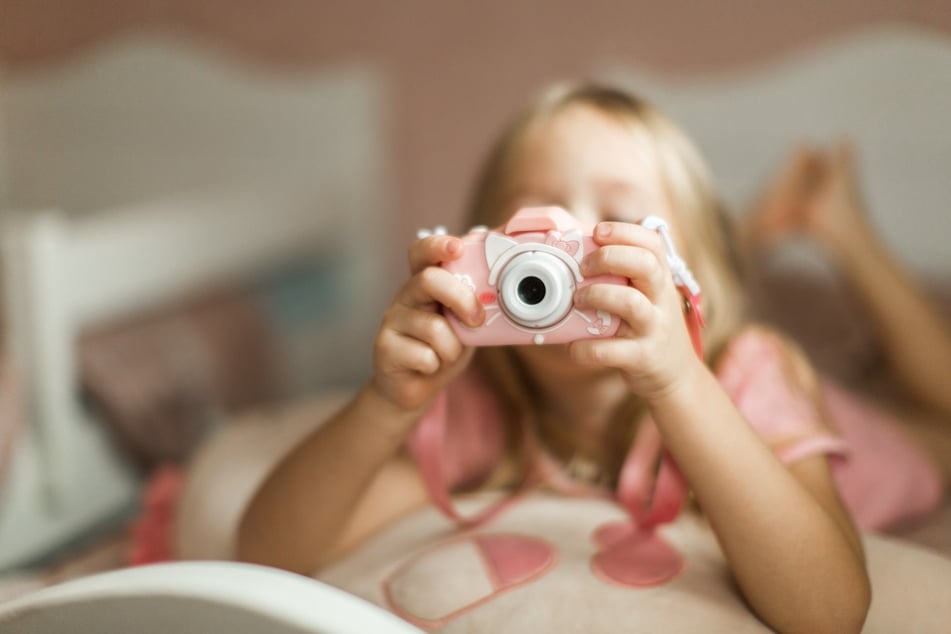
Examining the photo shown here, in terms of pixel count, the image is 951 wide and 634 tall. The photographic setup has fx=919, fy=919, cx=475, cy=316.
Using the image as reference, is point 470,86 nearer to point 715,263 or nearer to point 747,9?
point 747,9

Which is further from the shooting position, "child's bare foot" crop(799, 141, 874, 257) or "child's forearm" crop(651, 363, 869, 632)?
"child's bare foot" crop(799, 141, 874, 257)

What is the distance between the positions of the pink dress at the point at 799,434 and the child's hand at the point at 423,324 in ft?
0.40

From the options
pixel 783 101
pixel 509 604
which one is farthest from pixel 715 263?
pixel 783 101

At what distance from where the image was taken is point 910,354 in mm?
1022

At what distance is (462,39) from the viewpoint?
151 cm

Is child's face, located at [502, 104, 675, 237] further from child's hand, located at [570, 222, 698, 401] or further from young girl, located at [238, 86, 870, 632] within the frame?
child's hand, located at [570, 222, 698, 401]

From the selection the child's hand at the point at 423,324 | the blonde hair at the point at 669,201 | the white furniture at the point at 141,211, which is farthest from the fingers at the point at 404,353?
the white furniture at the point at 141,211

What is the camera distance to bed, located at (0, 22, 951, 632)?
65 centimetres

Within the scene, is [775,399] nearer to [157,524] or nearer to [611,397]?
[611,397]

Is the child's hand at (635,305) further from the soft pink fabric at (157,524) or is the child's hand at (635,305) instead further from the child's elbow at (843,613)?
the soft pink fabric at (157,524)

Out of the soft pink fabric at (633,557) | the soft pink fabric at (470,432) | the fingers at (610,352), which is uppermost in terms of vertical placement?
the fingers at (610,352)

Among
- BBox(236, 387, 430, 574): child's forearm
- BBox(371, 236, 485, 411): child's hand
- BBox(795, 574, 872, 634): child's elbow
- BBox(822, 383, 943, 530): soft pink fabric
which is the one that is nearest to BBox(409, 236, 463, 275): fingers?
BBox(371, 236, 485, 411): child's hand

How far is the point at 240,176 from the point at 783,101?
98 centimetres

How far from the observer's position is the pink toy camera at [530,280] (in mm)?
524
